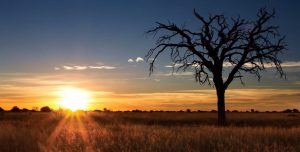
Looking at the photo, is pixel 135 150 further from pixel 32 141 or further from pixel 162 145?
pixel 32 141

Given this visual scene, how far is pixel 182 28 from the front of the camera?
32344 millimetres

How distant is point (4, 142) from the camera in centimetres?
1437

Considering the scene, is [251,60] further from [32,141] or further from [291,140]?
[32,141]

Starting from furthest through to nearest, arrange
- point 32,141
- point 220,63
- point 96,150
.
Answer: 1. point 220,63
2. point 32,141
3. point 96,150

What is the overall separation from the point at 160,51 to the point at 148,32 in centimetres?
176

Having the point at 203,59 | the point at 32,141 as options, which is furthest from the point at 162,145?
the point at 203,59

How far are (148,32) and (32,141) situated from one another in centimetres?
2018

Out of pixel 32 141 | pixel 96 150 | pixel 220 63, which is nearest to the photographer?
pixel 96 150

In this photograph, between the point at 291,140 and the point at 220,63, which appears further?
the point at 220,63

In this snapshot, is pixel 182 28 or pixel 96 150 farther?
pixel 182 28

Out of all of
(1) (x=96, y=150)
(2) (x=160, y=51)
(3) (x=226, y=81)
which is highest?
(2) (x=160, y=51)

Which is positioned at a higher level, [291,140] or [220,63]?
[220,63]

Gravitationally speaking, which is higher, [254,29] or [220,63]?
[254,29]

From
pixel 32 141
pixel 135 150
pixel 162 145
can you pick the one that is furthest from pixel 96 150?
pixel 32 141
